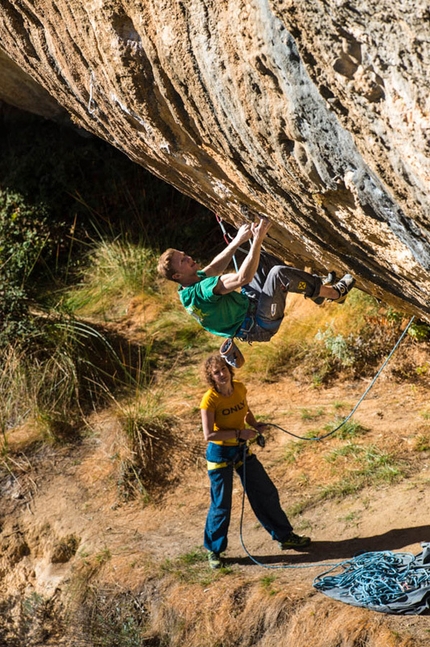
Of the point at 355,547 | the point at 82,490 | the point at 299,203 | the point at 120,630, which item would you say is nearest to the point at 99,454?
the point at 82,490

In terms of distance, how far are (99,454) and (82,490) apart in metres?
0.43

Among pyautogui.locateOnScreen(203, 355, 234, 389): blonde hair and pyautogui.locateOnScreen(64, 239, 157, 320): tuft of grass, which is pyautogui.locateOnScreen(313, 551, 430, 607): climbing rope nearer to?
pyautogui.locateOnScreen(203, 355, 234, 389): blonde hair

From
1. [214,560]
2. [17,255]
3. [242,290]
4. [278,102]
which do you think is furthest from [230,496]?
[17,255]

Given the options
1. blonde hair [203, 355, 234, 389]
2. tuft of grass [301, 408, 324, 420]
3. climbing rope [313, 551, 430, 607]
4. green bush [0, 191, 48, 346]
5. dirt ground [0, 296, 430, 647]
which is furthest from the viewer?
green bush [0, 191, 48, 346]

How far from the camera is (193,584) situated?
20.5 ft

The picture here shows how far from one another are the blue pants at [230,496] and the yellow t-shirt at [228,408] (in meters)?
0.13

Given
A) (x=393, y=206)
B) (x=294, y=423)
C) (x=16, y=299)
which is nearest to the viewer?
(x=393, y=206)

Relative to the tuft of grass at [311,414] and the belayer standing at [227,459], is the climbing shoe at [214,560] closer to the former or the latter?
the belayer standing at [227,459]

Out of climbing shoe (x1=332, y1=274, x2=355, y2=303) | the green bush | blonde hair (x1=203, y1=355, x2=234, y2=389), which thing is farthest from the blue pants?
the green bush

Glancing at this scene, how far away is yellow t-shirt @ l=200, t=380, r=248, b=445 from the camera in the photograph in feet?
18.9

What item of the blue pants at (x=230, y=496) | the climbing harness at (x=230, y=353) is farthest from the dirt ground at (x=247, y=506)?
the climbing harness at (x=230, y=353)

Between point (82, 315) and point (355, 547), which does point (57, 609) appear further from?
point (82, 315)

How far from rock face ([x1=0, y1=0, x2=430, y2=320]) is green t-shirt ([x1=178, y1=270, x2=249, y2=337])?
1.71 feet

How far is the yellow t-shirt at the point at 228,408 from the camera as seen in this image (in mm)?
5746
